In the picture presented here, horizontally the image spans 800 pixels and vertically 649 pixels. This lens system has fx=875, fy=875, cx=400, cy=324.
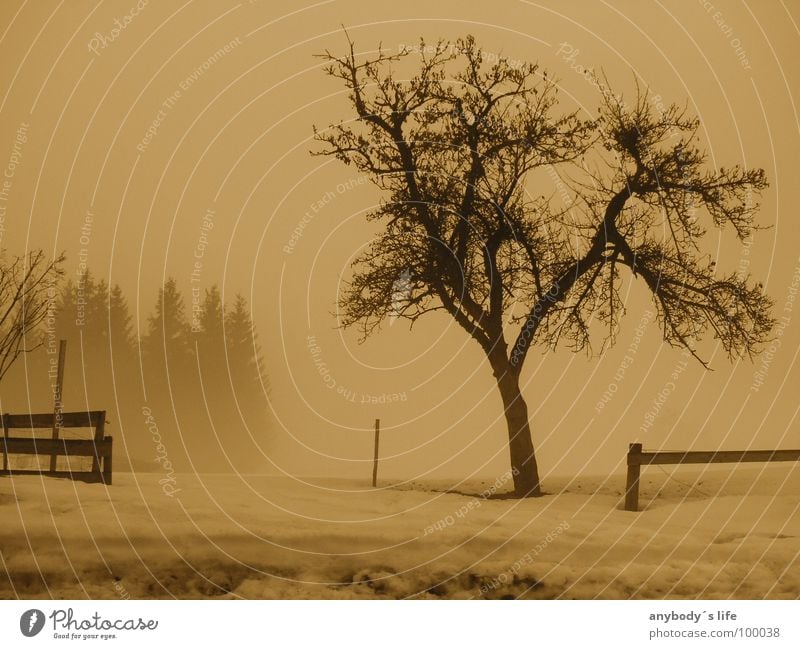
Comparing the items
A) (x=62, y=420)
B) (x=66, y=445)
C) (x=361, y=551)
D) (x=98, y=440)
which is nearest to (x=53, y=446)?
(x=66, y=445)

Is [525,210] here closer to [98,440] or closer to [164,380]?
[98,440]

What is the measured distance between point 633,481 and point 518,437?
243 centimetres

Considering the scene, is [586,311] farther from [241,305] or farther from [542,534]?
[241,305]

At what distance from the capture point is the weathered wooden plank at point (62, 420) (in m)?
13.9

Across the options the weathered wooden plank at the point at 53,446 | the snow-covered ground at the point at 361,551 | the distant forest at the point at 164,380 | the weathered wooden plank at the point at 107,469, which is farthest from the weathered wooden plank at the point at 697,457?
the distant forest at the point at 164,380

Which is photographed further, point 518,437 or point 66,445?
point 518,437

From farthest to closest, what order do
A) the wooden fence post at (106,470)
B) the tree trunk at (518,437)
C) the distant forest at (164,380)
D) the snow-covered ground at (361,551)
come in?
the distant forest at (164,380) → the tree trunk at (518,437) → the wooden fence post at (106,470) → the snow-covered ground at (361,551)

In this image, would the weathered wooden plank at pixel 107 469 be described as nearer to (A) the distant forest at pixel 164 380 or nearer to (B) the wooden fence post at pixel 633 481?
(B) the wooden fence post at pixel 633 481

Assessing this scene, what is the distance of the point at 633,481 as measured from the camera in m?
13.4

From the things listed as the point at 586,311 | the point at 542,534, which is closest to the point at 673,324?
the point at 586,311

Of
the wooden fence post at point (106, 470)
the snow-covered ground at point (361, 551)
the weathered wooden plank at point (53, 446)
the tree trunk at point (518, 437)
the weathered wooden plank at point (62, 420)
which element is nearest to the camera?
the snow-covered ground at point (361, 551)

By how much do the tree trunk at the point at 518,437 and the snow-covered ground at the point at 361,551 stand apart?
2983 millimetres

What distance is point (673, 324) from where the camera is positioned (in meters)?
15.1
